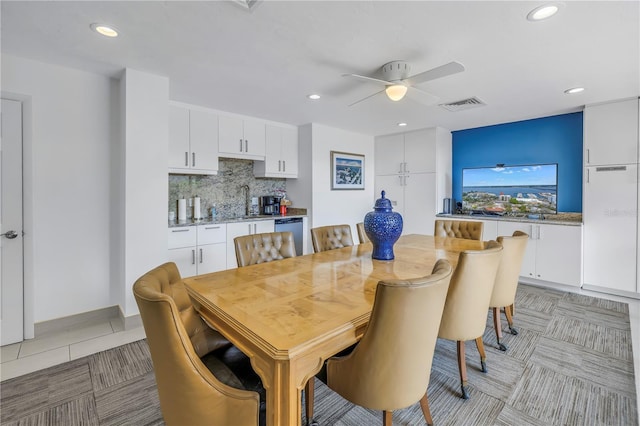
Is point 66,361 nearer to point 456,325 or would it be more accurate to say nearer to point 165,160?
point 165,160

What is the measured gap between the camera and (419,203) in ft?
16.9

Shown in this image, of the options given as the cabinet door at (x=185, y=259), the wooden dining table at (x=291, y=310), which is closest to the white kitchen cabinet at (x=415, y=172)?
the wooden dining table at (x=291, y=310)

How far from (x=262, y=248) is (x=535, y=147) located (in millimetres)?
4403

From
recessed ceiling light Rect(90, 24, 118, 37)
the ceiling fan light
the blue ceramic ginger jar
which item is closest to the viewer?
recessed ceiling light Rect(90, 24, 118, 37)

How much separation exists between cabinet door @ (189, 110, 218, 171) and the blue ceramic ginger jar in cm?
257

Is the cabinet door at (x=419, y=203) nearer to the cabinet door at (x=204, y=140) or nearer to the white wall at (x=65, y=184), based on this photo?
the cabinet door at (x=204, y=140)

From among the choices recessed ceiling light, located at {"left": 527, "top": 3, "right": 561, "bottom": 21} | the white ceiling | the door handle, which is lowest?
the door handle

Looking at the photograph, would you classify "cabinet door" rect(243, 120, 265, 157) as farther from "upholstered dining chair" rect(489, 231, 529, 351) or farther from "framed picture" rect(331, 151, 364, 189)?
"upholstered dining chair" rect(489, 231, 529, 351)

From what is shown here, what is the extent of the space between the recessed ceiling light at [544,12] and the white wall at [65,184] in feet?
11.6

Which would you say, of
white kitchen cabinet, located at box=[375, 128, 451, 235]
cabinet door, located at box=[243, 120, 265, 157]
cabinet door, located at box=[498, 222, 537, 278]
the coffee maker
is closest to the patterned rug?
cabinet door, located at box=[498, 222, 537, 278]

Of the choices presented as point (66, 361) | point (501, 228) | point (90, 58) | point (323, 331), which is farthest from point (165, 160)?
point (501, 228)

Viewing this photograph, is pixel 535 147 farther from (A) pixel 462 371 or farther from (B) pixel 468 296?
(A) pixel 462 371

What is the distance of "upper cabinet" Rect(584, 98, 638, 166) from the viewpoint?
345 centimetres

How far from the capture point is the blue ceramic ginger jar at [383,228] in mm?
2172
